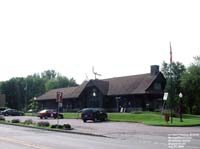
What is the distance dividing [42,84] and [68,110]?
6024 centimetres

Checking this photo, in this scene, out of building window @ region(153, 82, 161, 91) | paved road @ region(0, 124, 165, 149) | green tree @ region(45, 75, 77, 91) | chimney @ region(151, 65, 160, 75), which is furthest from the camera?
green tree @ region(45, 75, 77, 91)

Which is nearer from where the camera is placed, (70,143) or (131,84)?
(70,143)

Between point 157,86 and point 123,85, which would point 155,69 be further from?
point 123,85

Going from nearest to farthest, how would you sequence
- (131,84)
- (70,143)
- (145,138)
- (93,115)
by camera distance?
(70,143)
(145,138)
(93,115)
(131,84)

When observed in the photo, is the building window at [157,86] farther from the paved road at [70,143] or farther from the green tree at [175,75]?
the paved road at [70,143]

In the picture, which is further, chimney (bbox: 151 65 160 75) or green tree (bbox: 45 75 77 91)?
green tree (bbox: 45 75 77 91)

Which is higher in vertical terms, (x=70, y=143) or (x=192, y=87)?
(x=192, y=87)

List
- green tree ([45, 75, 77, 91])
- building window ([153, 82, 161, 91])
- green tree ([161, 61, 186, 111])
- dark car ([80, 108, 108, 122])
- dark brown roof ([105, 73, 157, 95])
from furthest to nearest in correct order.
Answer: green tree ([45, 75, 77, 91]), building window ([153, 82, 161, 91]), dark brown roof ([105, 73, 157, 95]), green tree ([161, 61, 186, 111]), dark car ([80, 108, 108, 122])

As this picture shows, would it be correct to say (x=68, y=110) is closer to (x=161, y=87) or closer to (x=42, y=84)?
(x=161, y=87)

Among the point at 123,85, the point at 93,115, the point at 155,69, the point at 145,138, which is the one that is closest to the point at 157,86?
the point at 155,69

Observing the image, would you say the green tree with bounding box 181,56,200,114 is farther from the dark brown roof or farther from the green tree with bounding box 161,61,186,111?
the dark brown roof

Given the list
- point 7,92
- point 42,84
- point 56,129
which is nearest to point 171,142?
point 56,129

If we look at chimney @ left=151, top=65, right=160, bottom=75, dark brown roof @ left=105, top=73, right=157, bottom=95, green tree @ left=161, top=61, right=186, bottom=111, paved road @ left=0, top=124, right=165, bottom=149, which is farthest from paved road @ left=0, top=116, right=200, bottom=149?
chimney @ left=151, top=65, right=160, bottom=75

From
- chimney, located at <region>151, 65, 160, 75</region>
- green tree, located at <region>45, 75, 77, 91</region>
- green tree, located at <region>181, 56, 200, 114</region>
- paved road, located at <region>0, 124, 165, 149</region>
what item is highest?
green tree, located at <region>45, 75, 77, 91</region>
